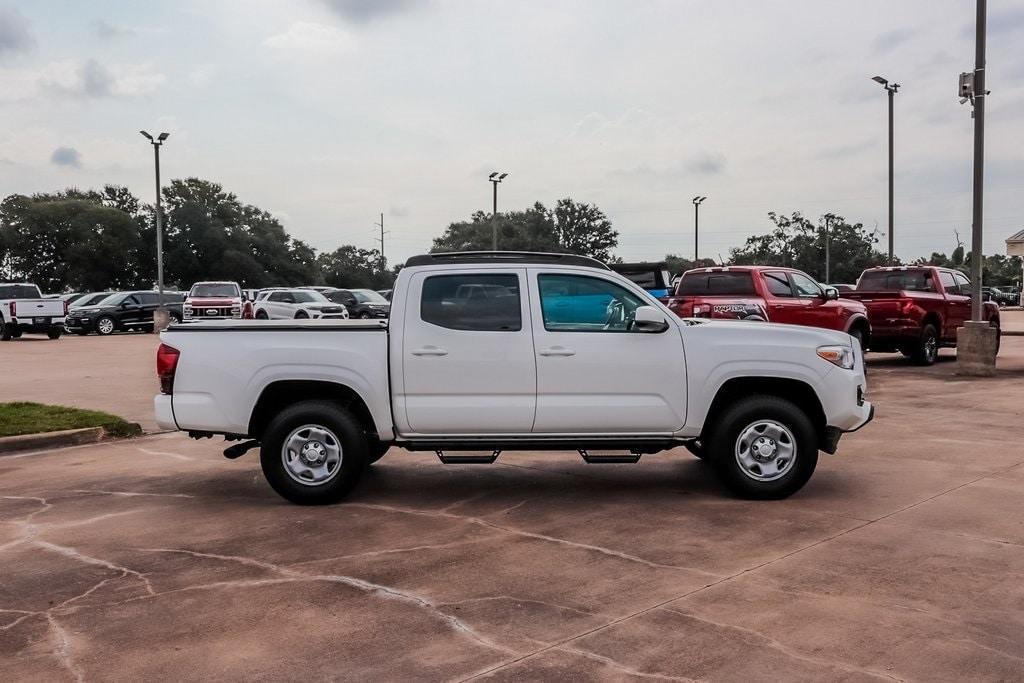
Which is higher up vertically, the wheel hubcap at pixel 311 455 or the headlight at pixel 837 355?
the headlight at pixel 837 355

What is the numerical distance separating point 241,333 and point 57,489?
2.27 meters

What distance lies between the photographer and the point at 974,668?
392 centimetres

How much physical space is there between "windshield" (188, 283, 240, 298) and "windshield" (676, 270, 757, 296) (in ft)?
71.2

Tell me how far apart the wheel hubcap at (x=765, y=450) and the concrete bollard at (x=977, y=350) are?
10.6 meters

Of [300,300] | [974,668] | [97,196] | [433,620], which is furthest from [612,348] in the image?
[97,196]

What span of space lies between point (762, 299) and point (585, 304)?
9.06 m

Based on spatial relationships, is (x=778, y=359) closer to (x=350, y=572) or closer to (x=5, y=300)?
(x=350, y=572)

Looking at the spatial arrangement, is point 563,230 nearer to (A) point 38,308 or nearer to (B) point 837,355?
(A) point 38,308

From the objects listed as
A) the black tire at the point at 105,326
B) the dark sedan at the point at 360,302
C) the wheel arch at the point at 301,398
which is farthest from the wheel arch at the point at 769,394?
the black tire at the point at 105,326

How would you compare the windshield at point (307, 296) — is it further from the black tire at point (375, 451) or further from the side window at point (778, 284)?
the black tire at point (375, 451)

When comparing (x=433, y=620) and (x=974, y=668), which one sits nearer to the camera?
→ (x=974, y=668)

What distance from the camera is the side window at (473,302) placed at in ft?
22.6

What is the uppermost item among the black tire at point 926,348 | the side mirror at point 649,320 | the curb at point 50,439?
the side mirror at point 649,320

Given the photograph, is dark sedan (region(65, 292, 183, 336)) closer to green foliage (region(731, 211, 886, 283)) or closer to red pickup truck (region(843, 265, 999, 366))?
red pickup truck (region(843, 265, 999, 366))
